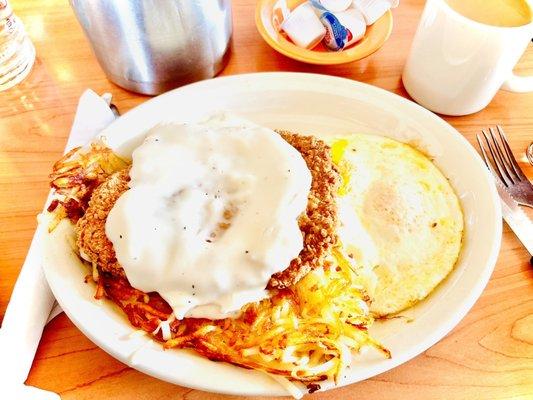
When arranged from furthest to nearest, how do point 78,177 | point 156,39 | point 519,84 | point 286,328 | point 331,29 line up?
point 331,29 < point 519,84 < point 156,39 < point 78,177 < point 286,328

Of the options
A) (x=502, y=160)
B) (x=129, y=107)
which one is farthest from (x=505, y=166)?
(x=129, y=107)

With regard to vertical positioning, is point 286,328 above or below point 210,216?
below

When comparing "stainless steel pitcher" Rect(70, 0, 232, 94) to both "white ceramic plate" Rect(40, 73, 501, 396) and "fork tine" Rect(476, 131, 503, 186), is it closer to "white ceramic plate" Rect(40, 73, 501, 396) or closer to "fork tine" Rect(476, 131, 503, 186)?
"white ceramic plate" Rect(40, 73, 501, 396)

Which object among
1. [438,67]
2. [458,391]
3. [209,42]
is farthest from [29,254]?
[438,67]

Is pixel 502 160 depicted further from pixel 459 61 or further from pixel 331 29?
pixel 331 29

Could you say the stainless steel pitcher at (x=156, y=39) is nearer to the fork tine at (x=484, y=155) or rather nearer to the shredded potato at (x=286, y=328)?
the shredded potato at (x=286, y=328)

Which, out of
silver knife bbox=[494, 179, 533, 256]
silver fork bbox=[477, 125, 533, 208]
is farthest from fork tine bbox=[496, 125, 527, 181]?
silver knife bbox=[494, 179, 533, 256]
